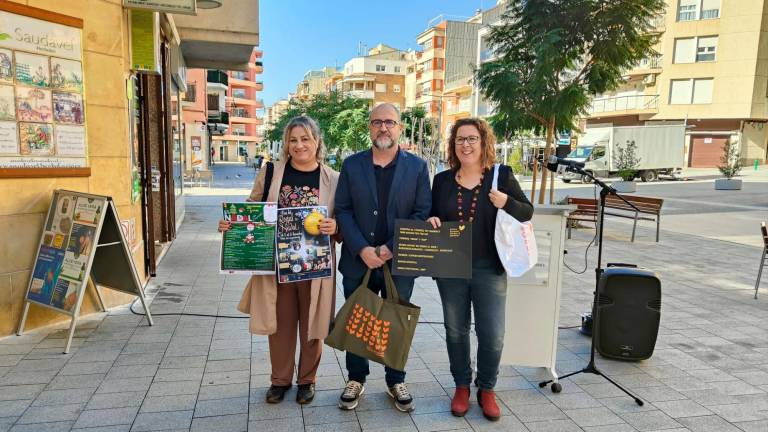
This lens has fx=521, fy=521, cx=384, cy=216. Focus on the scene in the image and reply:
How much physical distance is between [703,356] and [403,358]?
9.67 ft

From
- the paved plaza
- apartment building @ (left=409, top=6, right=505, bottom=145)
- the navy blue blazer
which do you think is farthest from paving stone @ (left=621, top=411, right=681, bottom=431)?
apartment building @ (left=409, top=6, right=505, bottom=145)

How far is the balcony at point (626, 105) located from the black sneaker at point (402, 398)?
39.4 meters

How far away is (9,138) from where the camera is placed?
4273mm

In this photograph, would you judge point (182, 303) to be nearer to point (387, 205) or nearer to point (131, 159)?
point (131, 159)

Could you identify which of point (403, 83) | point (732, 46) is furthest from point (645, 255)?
point (403, 83)

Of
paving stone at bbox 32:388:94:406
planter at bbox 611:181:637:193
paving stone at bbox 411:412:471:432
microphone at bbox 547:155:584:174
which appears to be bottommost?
paving stone at bbox 411:412:471:432

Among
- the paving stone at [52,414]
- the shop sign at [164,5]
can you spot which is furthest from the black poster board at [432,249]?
the shop sign at [164,5]

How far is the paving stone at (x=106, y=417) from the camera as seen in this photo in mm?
3090

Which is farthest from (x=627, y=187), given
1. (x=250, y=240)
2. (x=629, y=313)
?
(x=250, y=240)

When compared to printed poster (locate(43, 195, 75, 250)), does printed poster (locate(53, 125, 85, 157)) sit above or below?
above

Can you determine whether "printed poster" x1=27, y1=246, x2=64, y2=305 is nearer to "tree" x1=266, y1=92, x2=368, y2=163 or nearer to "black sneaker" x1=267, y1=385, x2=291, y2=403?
"black sneaker" x1=267, y1=385, x2=291, y2=403

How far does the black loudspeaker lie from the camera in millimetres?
4188

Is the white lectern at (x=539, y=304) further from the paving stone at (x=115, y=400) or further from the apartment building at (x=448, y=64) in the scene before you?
the apartment building at (x=448, y=64)

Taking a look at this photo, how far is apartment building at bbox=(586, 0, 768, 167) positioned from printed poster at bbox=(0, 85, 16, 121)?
37950 mm
